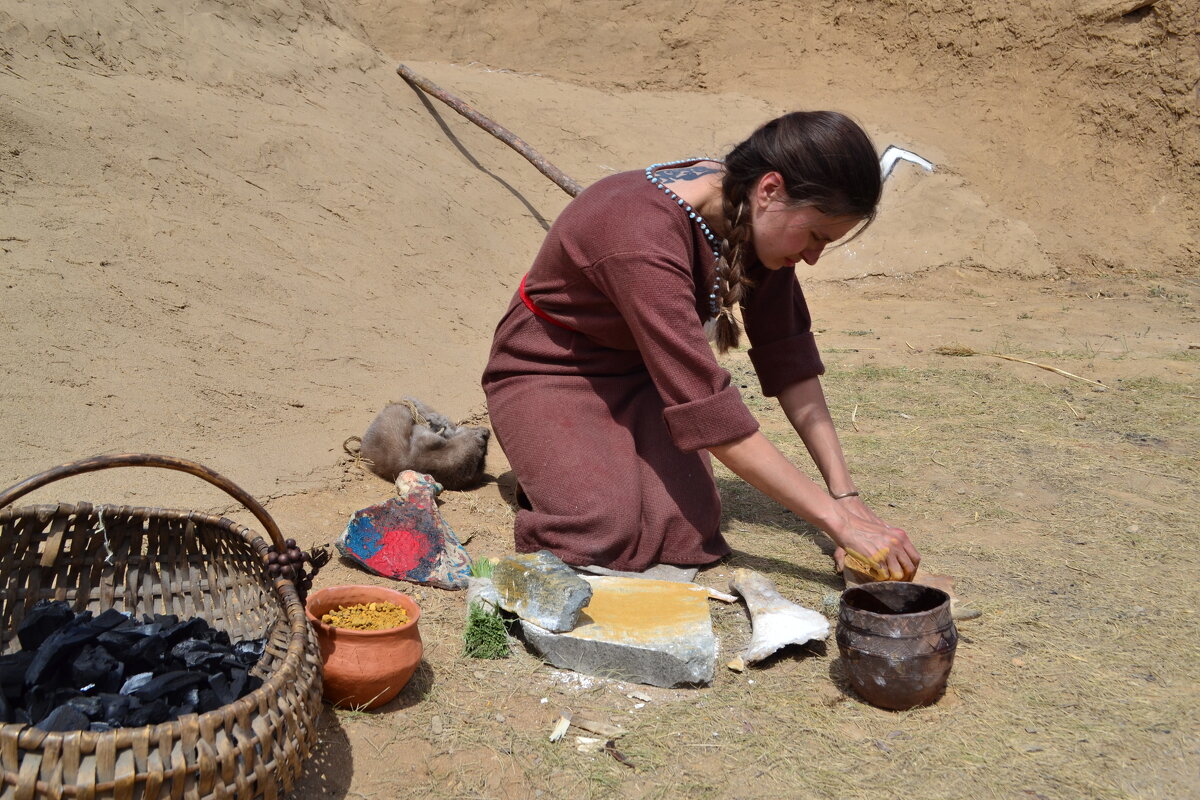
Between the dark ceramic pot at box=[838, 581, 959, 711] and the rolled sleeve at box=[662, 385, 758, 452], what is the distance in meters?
0.53

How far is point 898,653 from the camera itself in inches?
82.2

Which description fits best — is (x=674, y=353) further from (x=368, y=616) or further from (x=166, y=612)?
(x=166, y=612)

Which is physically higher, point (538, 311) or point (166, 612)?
point (538, 311)

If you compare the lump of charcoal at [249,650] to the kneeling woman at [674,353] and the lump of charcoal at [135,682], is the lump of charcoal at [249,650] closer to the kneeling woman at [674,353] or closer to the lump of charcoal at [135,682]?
the lump of charcoal at [135,682]

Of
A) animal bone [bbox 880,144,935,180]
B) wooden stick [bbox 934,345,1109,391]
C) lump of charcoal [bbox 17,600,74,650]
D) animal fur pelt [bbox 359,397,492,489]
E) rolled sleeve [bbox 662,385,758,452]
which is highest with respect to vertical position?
animal bone [bbox 880,144,935,180]

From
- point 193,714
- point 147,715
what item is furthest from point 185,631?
point 193,714

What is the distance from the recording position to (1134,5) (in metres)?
9.29

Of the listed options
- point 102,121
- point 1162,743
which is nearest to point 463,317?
point 102,121

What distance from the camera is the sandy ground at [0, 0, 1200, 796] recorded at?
3.73 m

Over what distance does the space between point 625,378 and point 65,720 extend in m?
1.97

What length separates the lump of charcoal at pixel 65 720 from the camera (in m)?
1.56

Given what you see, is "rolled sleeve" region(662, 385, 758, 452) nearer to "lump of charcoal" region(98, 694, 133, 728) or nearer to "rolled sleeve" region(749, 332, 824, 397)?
"rolled sleeve" region(749, 332, 824, 397)

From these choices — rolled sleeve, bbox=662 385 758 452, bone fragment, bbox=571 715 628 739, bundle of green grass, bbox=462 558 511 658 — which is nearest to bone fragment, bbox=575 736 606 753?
bone fragment, bbox=571 715 628 739

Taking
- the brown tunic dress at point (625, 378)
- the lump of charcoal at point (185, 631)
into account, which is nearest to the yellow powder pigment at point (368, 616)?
the lump of charcoal at point (185, 631)
